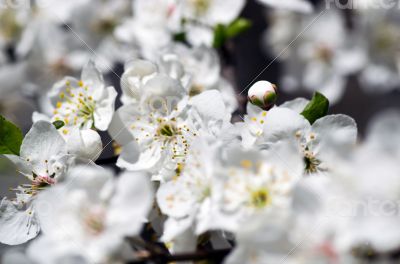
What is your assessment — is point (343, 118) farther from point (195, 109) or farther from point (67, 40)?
point (67, 40)

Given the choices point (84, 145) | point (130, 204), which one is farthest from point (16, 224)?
point (130, 204)

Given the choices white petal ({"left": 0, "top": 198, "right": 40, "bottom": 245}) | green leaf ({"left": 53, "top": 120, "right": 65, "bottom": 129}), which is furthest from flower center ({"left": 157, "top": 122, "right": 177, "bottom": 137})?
white petal ({"left": 0, "top": 198, "right": 40, "bottom": 245})

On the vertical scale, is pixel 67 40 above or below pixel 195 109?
above

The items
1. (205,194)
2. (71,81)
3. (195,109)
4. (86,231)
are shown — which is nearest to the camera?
(86,231)

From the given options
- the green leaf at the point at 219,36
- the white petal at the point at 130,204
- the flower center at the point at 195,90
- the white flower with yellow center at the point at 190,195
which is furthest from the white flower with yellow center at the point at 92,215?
the green leaf at the point at 219,36

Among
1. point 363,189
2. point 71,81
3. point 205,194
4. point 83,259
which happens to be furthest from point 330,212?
point 71,81

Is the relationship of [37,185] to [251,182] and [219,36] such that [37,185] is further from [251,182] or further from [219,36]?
[219,36]
